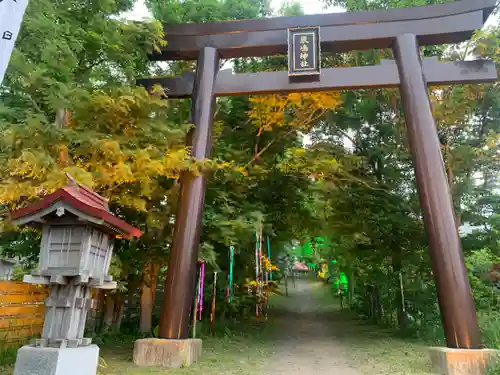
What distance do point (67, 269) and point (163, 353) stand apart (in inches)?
96.5

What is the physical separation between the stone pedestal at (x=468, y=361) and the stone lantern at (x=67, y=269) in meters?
4.78

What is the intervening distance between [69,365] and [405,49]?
749 cm

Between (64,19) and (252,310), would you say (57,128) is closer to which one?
(64,19)

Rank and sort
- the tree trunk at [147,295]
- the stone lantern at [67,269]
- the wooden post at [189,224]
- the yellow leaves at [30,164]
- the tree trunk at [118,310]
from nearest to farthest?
the stone lantern at [67,269] → the yellow leaves at [30,164] → the wooden post at [189,224] → the tree trunk at [147,295] → the tree trunk at [118,310]

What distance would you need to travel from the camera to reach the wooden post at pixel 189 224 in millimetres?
6438

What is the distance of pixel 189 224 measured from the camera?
22.5ft

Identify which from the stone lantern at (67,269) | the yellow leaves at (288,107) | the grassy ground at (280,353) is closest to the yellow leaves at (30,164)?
the stone lantern at (67,269)

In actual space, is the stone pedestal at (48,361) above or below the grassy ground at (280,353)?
above

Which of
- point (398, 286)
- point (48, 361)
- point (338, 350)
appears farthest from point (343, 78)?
point (48, 361)

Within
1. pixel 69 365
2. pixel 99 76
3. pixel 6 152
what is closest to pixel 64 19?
pixel 99 76

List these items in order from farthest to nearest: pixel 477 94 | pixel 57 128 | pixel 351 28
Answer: pixel 477 94 → pixel 351 28 → pixel 57 128

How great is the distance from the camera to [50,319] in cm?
447

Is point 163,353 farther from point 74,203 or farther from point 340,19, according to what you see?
point 340,19

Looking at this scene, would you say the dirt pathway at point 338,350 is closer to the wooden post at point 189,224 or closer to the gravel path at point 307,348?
the gravel path at point 307,348
